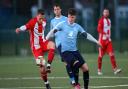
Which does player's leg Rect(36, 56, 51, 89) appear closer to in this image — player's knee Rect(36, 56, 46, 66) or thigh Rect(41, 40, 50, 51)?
player's knee Rect(36, 56, 46, 66)

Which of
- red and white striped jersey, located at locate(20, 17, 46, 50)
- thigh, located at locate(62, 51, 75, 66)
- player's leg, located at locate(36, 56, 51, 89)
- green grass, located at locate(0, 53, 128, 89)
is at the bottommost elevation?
green grass, located at locate(0, 53, 128, 89)

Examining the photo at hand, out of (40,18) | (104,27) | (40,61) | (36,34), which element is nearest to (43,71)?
(40,61)

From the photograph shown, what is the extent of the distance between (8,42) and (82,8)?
291 inches

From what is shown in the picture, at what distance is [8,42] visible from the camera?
3631 centimetres

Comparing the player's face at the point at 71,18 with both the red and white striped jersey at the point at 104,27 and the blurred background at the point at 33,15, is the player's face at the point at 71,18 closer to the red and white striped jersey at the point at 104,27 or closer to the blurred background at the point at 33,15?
the red and white striped jersey at the point at 104,27

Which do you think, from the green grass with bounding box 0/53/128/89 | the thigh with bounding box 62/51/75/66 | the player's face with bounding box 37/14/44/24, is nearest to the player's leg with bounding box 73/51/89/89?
the thigh with bounding box 62/51/75/66

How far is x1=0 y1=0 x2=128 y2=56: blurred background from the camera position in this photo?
36.2m

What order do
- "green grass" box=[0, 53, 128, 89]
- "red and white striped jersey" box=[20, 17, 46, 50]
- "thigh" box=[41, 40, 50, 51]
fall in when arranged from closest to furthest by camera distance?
"red and white striped jersey" box=[20, 17, 46, 50]
"thigh" box=[41, 40, 50, 51]
"green grass" box=[0, 53, 128, 89]

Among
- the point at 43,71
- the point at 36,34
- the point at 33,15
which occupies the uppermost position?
the point at 36,34

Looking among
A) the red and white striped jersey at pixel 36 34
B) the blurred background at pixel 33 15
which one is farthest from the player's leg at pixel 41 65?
the blurred background at pixel 33 15

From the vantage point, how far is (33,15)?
36875mm

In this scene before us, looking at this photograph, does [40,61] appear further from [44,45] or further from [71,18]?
[71,18]

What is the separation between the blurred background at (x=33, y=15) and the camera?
119ft

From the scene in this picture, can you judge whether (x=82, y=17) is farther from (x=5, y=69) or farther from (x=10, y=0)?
(x=5, y=69)
